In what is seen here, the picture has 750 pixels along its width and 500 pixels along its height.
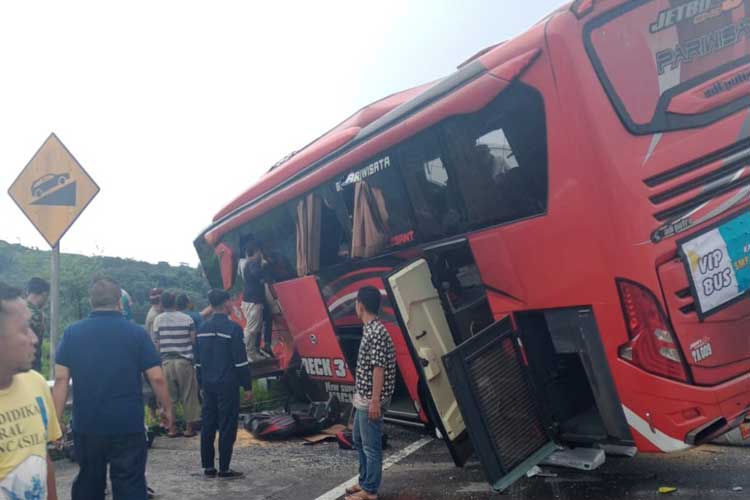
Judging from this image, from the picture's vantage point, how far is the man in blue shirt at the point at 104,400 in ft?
14.8

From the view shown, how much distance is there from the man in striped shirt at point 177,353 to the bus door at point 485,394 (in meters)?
4.61

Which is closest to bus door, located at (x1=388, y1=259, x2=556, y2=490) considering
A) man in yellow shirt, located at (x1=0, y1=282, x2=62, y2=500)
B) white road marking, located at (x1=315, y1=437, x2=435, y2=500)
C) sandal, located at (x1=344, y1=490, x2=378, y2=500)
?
sandal, located at (x1=344, y1=490, x2=378, y2=500)

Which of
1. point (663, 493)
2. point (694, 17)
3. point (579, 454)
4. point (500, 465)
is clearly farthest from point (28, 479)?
point (694, 17)

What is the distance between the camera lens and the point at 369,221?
22.5 ft

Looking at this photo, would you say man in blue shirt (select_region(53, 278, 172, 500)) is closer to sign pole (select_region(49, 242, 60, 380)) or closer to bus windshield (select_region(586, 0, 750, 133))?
sign pole (select_region(49, 242, 60, 380))

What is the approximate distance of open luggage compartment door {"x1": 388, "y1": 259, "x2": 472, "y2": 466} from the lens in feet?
18.5

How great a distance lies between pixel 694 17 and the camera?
15.8 feet

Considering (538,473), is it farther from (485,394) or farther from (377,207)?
(377,207)

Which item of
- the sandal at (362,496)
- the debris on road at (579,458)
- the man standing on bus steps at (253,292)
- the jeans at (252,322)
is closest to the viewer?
the debris on road at (579,458)

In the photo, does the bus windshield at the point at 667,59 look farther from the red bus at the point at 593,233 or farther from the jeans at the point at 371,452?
the jeans at the point at 371,452

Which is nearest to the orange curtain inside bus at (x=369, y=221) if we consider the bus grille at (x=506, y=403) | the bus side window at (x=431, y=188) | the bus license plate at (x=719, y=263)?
the bus side window at (x=431, y=188)

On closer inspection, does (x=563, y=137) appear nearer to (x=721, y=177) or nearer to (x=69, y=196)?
(x=721, y=177)

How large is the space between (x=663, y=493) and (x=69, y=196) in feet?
19.7

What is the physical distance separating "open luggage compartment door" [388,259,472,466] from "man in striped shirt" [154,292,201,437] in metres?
4.56
